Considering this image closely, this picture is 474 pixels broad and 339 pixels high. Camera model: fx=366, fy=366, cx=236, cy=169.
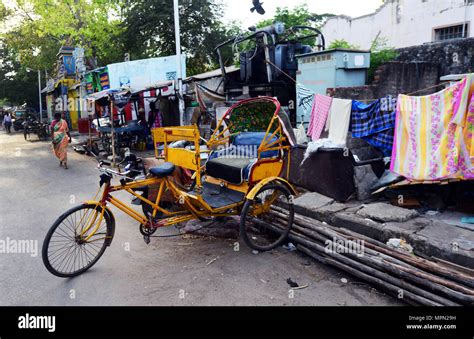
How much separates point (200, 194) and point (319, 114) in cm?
362

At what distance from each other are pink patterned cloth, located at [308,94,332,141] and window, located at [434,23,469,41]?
30.5 ft

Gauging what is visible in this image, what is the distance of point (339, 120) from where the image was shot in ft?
22.6

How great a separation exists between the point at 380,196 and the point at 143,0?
1733 cm

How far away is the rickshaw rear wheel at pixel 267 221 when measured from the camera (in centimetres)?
488

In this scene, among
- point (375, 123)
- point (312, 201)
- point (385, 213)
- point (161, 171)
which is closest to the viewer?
point (161, 171)

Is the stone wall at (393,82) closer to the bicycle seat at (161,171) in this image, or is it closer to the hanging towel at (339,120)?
the hanging towel at (339,120)

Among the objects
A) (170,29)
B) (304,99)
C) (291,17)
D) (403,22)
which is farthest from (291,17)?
(304,99)

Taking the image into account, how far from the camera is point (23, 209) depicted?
22.6ft

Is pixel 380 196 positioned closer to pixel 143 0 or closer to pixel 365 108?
pixel 365 108

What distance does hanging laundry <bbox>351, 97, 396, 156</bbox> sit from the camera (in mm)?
6188

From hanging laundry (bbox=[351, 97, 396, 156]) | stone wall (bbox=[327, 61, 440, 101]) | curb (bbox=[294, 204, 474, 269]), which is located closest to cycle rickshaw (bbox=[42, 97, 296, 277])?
curb (bbox=[294, 204, 474, 269])

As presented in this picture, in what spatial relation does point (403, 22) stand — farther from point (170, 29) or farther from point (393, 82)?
point (170, 29)

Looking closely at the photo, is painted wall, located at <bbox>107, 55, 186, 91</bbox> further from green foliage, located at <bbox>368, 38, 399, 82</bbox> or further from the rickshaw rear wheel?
the rickshaw rear wheel
